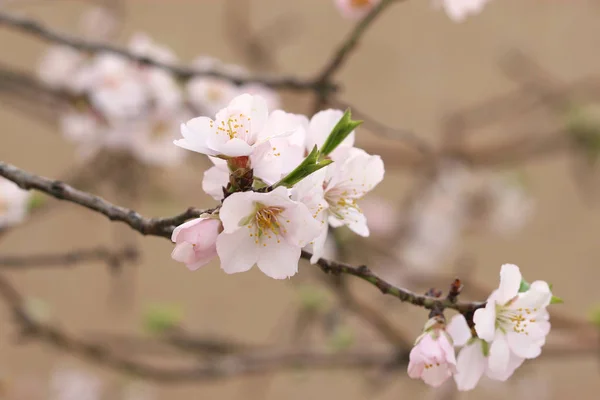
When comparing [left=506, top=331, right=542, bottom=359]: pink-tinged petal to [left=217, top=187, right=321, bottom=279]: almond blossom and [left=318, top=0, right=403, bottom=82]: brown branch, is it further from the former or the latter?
[left=318, top=0, right=403, bottom=82]: brown branch

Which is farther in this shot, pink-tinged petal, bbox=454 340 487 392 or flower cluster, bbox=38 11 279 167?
flower cluster, bbox=38 11 279 167

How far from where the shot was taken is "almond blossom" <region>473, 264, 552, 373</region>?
34 cm

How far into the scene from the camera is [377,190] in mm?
1733

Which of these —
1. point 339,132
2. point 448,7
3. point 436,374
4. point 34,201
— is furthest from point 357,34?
point 34,201

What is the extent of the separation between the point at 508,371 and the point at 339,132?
7.4 inches

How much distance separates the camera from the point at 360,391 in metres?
1.72

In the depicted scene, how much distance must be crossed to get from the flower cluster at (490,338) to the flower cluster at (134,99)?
0.61 meters

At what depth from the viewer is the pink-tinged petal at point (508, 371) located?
0.35 meters

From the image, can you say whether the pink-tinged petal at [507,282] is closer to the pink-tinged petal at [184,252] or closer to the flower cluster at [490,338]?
the flower cluster at [490,338]

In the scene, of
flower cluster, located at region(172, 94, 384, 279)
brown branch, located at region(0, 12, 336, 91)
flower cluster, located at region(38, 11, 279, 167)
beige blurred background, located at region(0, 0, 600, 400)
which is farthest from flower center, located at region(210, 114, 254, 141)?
beige blurred background, located at region(0, 0, 600, 400)

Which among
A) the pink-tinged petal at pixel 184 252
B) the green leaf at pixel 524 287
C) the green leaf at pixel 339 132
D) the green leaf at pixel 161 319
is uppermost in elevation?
the green leaf at pixel 161 319

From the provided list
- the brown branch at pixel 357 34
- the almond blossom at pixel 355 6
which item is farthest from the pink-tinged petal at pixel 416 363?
the almond blossom at pixel 355 6

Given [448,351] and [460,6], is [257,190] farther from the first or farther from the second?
[460,6]

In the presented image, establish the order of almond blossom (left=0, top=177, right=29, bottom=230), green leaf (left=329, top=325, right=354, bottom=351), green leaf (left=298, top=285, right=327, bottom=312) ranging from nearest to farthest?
A: 1. almond blossom (left=0, top=177, right=29, bottom=230)
2. green leaf (left=329, top=325, right=354, bottom=351)
3. green leaf (left=298, top=285, right=327, bottom=312)
